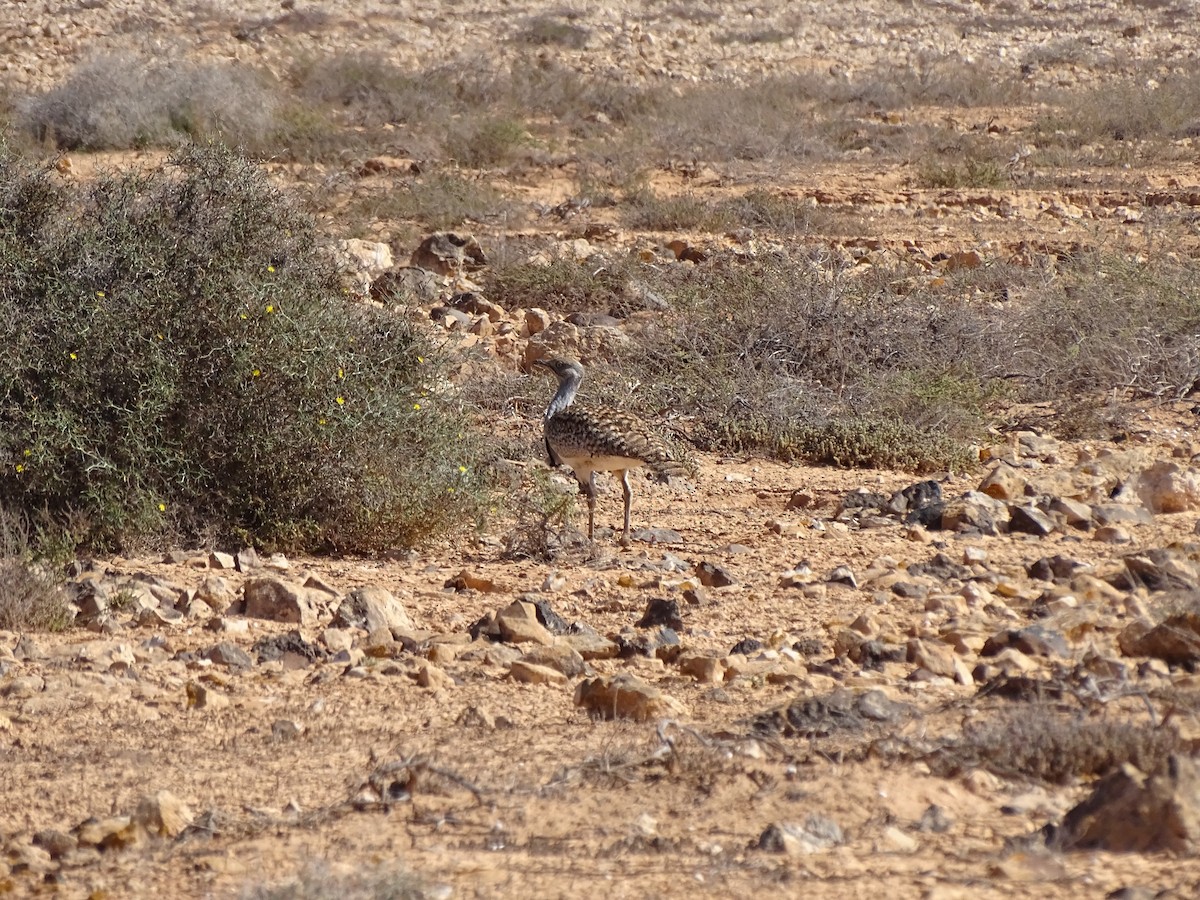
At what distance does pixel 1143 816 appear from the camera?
2.96 metres

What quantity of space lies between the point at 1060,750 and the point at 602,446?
3462mm

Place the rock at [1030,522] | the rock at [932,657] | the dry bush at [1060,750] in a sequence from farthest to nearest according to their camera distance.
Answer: the rock at [1030,522] < the rock at [932,657] < the dry bush at [1060,750]

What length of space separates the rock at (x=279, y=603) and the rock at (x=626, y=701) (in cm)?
132

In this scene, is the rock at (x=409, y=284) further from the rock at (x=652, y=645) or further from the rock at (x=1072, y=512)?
the rock at (x=652, y=645)

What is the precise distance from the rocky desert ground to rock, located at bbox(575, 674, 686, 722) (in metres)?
0.01

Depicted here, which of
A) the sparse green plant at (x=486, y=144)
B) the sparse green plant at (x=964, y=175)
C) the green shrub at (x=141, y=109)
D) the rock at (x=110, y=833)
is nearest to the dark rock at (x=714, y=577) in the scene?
the rock at (x=110, y=833)

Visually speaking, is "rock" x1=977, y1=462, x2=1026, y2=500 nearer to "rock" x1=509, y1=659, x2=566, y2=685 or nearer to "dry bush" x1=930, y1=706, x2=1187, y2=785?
"rock" x1=509, y1=659, x2=566, y2=685

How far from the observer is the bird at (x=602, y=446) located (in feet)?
21.8

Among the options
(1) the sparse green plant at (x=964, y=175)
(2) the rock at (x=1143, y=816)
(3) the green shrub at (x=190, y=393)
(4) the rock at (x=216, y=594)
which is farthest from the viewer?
(1) the sparse green plant at (x=964, y=175)

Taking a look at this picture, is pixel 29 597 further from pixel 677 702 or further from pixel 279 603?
pixel 677 702

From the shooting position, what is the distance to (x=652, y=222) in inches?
548

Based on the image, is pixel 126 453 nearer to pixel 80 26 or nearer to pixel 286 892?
pixel 286 892

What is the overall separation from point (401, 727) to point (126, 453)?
2.39 meters

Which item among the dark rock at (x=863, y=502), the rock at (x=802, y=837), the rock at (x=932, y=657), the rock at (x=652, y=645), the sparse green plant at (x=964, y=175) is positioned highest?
the sparse green plant at (x=964, y=175)
